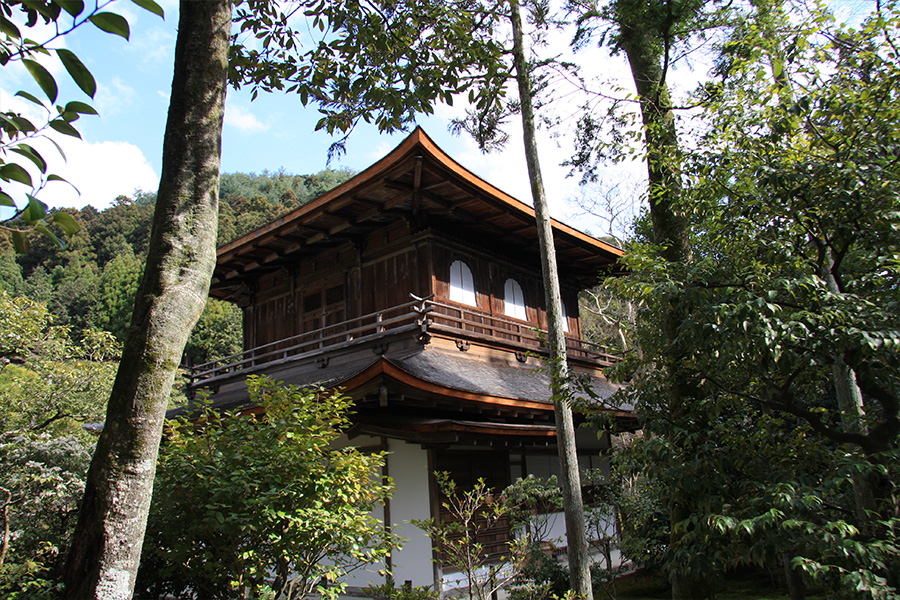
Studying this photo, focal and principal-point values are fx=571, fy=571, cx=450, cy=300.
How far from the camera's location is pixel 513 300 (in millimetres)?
13445

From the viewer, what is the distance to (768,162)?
13.7 feet

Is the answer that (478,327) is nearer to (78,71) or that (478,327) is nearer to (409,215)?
(409,215)

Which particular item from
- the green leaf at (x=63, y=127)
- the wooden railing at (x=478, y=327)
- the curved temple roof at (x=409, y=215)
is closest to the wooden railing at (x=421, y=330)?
the wooden railing at (x=478, y=327)

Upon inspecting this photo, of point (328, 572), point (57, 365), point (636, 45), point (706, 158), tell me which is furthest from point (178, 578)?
point (57, 365)

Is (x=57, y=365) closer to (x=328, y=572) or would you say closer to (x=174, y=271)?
(x=328, y=572)

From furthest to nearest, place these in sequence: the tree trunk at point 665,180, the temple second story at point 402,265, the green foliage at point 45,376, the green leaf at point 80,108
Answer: the green foliage at point 45,376
the temple second story at point 402,265
the tree trunk at point 665,180
the green leaf at point 80,108

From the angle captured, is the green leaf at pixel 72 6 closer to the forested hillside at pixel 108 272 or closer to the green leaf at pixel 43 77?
the green leaf at pixel 43 77

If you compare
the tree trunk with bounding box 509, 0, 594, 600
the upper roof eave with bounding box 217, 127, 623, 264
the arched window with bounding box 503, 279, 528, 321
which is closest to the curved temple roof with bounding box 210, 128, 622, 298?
the upper roof eave with bounding box 217, 127, 623, 264

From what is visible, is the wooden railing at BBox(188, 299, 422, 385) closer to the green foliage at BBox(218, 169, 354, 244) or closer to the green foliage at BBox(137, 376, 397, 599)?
the green foliage at BBox(137, 376, 397, 599)

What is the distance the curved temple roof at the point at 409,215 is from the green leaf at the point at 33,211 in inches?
327

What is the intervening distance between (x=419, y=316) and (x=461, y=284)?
2277 mm

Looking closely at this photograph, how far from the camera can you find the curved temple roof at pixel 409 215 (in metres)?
10.3

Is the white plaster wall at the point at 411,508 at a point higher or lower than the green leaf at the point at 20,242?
lower

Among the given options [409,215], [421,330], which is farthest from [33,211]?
[409,215]
